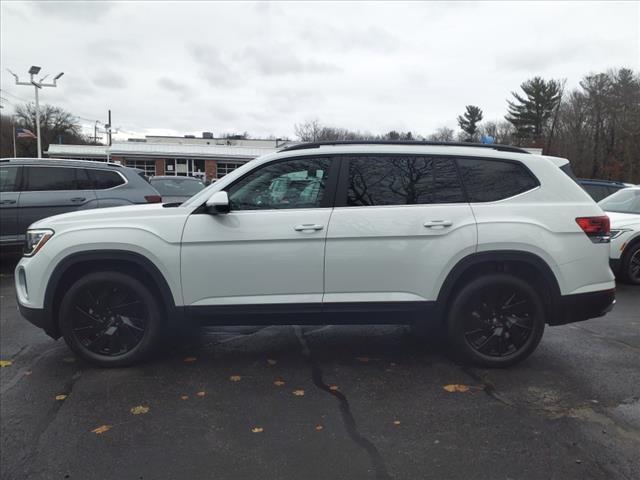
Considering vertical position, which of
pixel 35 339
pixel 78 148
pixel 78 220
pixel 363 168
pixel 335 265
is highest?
pixel 78 148

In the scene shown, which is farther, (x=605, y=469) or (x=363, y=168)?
(x=363, y=168)

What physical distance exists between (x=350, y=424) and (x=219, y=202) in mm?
1904

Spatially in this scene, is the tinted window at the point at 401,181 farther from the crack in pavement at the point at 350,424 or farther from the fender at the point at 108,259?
the fender at the point at 108,259

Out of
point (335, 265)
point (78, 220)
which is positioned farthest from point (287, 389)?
point (78, 220)

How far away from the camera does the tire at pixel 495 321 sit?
4.14 m

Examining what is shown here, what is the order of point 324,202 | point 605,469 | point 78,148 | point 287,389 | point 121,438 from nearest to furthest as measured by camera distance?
point 605,469
point 121,438
point 287,389
point 324,202
point 78,148

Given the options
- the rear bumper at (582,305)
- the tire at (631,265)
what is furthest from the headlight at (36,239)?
the tire at (631,265)

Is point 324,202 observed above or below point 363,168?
below

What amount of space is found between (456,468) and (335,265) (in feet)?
5.76

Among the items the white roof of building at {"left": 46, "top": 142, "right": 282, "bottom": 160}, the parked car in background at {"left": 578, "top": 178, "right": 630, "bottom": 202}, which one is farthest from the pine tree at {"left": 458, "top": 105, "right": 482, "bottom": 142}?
the parked car in background at {"left": 578, "top": 178, "right": 630, "bottom": 202}

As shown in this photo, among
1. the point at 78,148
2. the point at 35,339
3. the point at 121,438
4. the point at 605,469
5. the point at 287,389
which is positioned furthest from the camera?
A: the point at 78,148

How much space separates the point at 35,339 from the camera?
200 inches

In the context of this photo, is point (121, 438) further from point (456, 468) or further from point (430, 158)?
point (430, 158)

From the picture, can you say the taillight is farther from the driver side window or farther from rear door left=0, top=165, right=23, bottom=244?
rear door left=0, top=165, right=23, bottom=244
